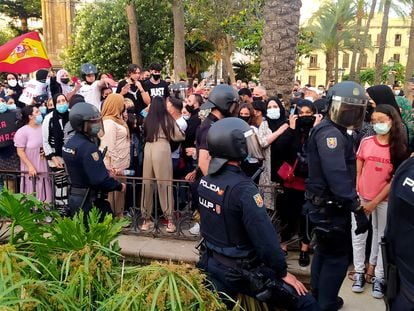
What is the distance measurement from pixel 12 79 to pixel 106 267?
27.3 feet

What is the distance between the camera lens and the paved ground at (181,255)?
4.41 meters

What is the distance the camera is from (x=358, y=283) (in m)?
4.62

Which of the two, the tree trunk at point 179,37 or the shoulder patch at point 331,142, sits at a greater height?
the tree trunk at point 179,37

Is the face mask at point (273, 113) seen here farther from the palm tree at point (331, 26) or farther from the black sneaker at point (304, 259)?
the palm tree at point (331, 26)

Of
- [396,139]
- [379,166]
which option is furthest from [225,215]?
[396,139]

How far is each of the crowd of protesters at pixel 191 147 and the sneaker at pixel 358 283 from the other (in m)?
0.01

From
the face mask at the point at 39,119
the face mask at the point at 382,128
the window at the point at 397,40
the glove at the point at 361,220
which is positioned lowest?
the glove at the point at 361,220

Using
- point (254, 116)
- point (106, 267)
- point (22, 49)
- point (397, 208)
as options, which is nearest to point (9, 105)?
point (22, 49)

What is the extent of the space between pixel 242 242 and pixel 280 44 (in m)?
4.85

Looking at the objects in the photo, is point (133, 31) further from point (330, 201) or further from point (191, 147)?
point (330, 201)

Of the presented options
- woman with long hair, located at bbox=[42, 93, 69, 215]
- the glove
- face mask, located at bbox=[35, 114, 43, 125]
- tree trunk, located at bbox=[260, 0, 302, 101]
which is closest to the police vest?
the glove

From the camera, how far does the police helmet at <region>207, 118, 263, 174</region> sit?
122 inches

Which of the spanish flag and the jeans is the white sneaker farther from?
the spanish flag

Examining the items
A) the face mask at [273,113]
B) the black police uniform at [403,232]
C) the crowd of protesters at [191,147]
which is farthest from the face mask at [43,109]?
the black police uniform at [403,232]
